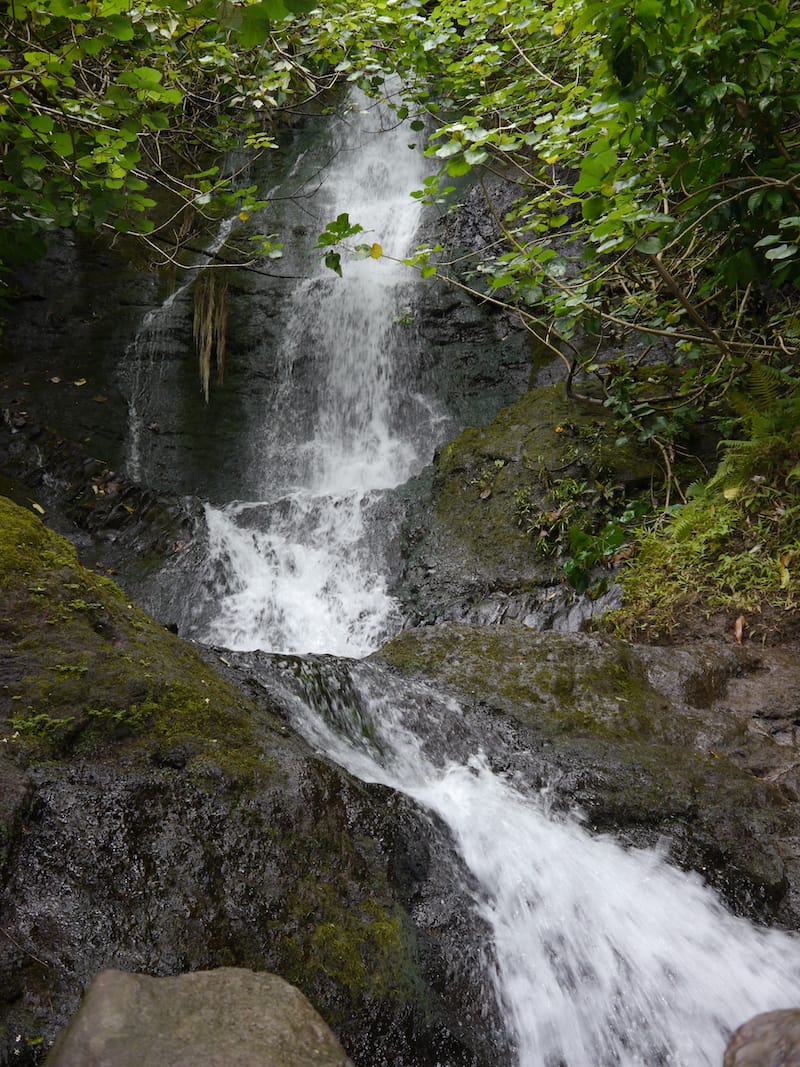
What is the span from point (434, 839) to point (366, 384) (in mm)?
7058

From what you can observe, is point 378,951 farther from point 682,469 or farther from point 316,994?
point 682,469

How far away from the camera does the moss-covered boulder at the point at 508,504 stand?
580cm

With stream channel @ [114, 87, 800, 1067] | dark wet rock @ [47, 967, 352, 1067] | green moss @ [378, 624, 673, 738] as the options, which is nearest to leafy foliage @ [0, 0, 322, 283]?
stream channel @ [114, 87, 800, 1067]

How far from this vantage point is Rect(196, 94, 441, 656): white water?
21.1 feet

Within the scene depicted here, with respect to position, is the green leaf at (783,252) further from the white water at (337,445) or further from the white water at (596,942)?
the white water at (337,445)

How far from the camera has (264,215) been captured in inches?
429

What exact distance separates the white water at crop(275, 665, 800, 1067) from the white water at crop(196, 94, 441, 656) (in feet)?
10.5

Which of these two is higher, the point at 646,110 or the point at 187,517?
the point at 646,110

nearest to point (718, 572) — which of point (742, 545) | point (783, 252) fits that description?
→ point (742, 545)

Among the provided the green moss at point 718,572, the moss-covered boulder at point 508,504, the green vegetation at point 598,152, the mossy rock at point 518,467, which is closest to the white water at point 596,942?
the green moss at point 718,572

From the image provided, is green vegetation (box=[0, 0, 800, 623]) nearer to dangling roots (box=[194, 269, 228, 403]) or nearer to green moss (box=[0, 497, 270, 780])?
green moss (box=[0, 497, 270, 780])

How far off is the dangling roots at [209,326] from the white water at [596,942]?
702 cm

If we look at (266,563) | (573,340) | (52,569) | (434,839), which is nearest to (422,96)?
(573,340)

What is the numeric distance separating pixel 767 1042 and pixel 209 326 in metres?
8.96
